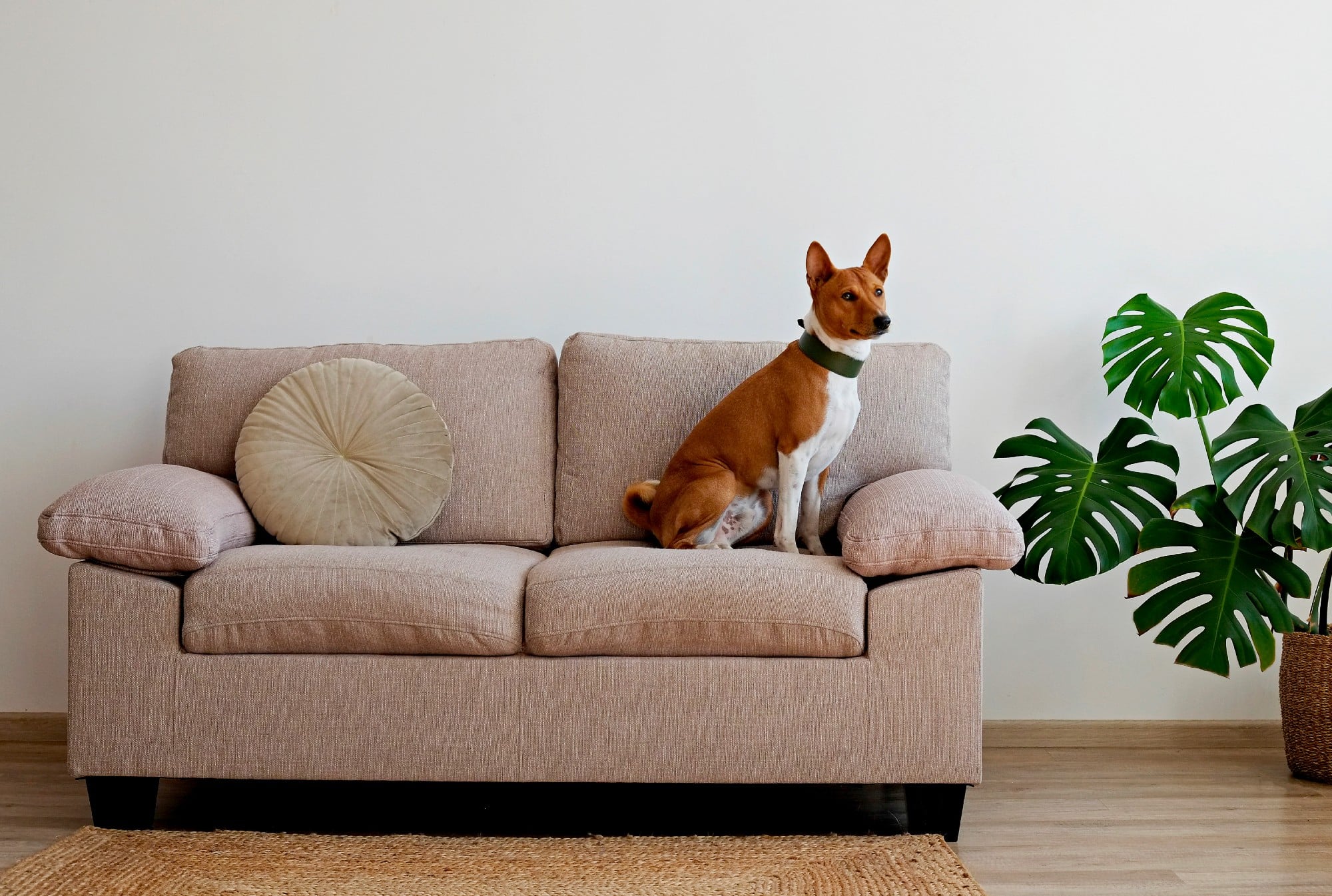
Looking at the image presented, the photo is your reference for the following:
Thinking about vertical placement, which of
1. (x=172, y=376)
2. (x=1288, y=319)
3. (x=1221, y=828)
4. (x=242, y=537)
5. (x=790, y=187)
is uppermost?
(x=790, y=187)

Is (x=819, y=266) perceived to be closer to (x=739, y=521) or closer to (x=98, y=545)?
(x=739, y=521)

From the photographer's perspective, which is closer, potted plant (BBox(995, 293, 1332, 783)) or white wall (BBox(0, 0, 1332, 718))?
potted plant (BBox(995, 293, 1332, 783))

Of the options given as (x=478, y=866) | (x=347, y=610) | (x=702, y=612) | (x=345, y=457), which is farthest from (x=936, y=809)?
(x=345, y=457)

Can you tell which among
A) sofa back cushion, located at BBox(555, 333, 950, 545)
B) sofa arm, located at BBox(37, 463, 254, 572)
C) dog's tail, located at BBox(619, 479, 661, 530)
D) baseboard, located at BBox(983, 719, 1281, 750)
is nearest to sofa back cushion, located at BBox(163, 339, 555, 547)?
sofa back cushion, located at BBox(555, 333, 950, 545)

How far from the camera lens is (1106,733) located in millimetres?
2664

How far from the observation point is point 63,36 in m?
2.75

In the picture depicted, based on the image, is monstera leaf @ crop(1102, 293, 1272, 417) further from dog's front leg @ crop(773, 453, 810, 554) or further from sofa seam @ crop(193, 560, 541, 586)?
sofa seam @ crop(193, 560, 541, 586)

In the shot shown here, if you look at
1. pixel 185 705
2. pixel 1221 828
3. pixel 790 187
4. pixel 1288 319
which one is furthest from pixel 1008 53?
pixel 185 705

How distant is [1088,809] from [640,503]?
1.13 metres

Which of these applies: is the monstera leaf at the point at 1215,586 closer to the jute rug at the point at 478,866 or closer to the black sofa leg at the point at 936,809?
the black sofa leg at the point at 936,809

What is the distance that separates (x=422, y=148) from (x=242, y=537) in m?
1.20

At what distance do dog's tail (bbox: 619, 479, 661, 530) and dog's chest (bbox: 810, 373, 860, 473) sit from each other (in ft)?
1.19

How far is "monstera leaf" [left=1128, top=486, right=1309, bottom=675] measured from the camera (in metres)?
2.08

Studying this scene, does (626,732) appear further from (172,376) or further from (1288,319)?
(1288,319)
